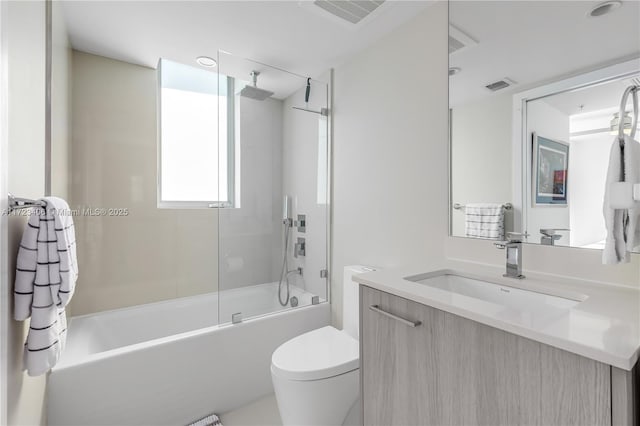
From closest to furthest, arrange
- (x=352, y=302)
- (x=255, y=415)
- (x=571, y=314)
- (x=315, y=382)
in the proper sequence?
1. (x=571, y=314)
2. (x=315, y=382)
3. (x=255, y=415)
4. (x=352, y=302)

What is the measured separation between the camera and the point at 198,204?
2621 millimetres

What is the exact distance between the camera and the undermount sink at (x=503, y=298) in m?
0.79

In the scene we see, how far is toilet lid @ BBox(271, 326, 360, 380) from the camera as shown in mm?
1368

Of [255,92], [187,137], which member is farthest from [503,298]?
[187,137]

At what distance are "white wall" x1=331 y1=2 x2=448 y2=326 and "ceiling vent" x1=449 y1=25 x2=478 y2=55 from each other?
0.13 ft

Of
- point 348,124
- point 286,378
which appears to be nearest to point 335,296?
point 286,378

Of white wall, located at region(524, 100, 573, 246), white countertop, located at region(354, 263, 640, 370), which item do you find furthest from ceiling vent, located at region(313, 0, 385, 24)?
white countertop, located at region(354, 263, 640, 370)

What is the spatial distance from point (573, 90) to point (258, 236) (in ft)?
6.35

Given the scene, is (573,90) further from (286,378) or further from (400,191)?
(286,378)

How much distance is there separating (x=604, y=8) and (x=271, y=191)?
1962 mm

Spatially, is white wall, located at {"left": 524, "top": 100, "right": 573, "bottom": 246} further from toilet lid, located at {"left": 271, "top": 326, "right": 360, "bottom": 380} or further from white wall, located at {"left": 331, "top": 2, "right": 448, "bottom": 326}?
toilet lid, located at {"left": 271, "top": 326, "right": 360, "bottom": 380}

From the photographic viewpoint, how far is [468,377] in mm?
819

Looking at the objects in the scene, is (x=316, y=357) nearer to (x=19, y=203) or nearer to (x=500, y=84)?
(x=19, y=203)

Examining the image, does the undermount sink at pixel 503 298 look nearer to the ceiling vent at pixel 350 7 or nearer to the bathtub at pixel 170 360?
A: the bathtub at pixel 170 360
